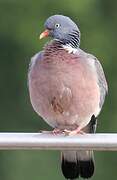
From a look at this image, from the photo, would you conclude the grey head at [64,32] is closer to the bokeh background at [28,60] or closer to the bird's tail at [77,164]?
the bird's tail at [77,164]

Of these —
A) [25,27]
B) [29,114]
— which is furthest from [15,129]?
[25,27]

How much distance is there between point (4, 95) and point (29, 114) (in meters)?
0.57

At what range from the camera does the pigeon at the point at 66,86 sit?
19.5 feet

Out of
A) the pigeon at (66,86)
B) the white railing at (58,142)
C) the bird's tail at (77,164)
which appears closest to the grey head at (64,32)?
the pigeon at (66,86)

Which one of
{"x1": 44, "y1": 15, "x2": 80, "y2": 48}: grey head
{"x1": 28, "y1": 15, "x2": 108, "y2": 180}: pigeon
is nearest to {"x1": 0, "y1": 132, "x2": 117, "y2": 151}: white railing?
{"x1": 28, "y1": 15, "x2": 108, "y2": 180}: pigeon

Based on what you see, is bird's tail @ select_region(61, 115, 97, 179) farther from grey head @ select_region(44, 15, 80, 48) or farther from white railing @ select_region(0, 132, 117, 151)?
white railing @ select_region(0, 132, 117, 151)

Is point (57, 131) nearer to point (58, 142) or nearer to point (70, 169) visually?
point (70, 169)

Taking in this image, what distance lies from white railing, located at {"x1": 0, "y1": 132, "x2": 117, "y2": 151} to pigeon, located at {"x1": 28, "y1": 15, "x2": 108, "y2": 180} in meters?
1.14

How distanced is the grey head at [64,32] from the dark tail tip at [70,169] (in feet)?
2.07

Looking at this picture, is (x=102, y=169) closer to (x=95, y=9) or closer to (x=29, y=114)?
(x=29, y=114)

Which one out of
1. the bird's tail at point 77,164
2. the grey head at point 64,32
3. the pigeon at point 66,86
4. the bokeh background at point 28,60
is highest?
the grey head at point 64,32

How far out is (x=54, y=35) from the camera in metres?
6.18

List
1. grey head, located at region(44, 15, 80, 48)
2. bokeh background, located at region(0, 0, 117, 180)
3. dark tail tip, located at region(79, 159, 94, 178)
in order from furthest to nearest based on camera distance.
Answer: bokeh background, located at region(0, 0, 117, 180), grey head, located at region(44, 15, 80, 48), dark tail tip, located at region(79, 159, 94, 178)

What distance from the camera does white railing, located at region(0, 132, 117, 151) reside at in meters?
4.58
